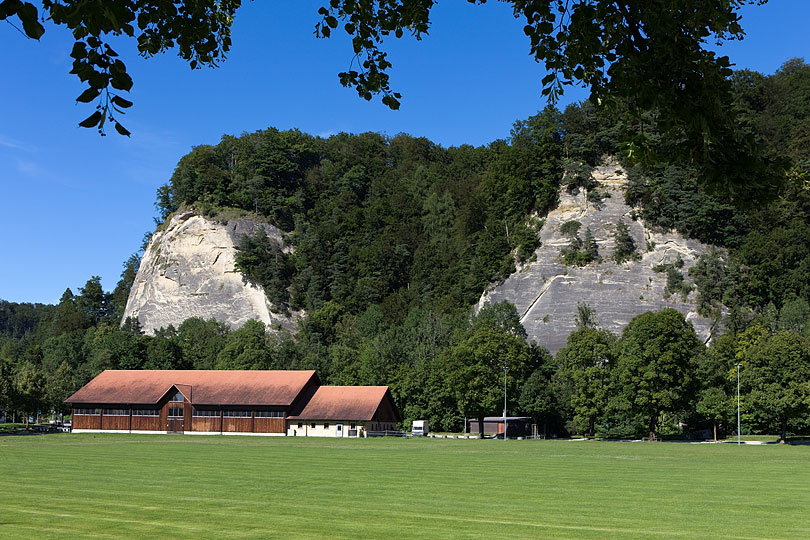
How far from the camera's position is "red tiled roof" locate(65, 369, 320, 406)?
87875mm

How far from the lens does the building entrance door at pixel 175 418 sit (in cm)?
8938

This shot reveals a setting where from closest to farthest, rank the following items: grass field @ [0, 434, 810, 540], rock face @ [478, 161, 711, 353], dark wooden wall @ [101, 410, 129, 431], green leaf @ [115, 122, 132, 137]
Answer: green leaf @ [115, 122, 132, 137], grass field @ [0, 434, 810, 540], dark wooden wall @ [101, 410, 129, 431], rock face @ [478, 161, 711, 353]

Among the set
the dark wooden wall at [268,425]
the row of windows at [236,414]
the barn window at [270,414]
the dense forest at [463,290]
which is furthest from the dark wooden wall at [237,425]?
the dense forest at [463,290]

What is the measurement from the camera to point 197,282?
5600 inches

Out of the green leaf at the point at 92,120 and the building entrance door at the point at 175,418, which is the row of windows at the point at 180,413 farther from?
the green leaf at the point at 92,120

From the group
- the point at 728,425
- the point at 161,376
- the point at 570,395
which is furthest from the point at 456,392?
the point at 161,376

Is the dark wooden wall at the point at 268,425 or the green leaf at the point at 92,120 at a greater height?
the green leaf at the point at 92,120

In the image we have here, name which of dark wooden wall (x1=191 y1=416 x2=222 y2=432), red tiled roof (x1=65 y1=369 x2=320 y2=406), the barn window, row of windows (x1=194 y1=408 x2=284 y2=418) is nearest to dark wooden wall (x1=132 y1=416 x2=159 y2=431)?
red tiled roof (x1=65 y1=369 x2=320 y2=406)

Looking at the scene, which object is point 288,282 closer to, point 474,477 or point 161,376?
point 161,376

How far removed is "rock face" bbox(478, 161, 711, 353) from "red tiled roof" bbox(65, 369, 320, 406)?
3635 cm

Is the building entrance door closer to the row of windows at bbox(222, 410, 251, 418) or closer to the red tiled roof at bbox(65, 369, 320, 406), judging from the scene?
the red tiled roof at bbox(65, 369, 320, 406)

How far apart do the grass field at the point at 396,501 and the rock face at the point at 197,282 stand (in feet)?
347

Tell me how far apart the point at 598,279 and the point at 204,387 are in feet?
187

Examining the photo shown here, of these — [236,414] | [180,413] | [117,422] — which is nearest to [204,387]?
[180,413]
